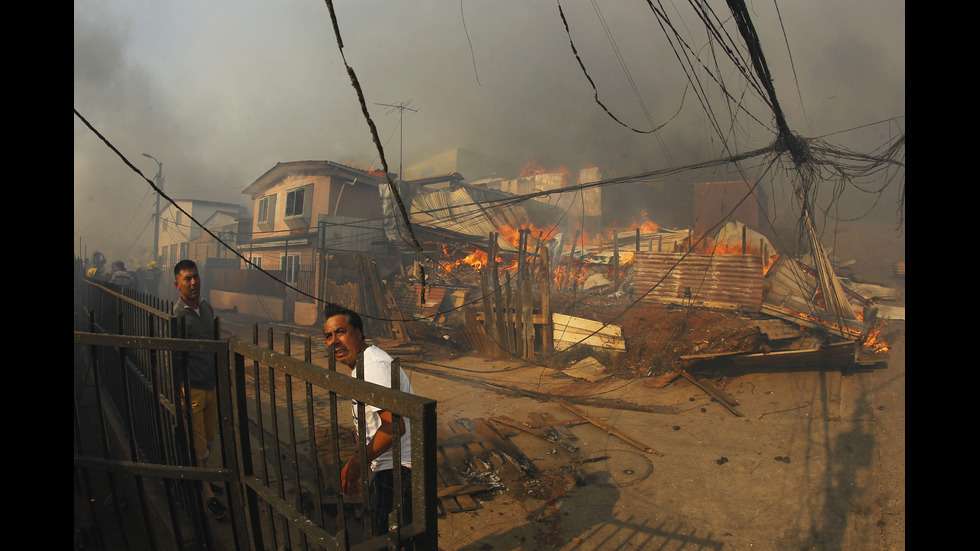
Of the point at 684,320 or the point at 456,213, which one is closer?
the point at 684,320

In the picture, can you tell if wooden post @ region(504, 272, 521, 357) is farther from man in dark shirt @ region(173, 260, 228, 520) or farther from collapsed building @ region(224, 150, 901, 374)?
man in dark shirt @ region(173, 260, 228, 520)

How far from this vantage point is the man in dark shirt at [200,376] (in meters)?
4.02

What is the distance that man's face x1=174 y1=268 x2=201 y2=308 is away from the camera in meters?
4.27

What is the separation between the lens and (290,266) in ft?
75.7

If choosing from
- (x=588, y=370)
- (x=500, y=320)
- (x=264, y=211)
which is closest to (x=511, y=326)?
(x=500, y=320)

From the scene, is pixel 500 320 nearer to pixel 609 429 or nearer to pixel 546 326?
pixel 546 326

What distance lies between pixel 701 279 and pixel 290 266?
1859 centimetres

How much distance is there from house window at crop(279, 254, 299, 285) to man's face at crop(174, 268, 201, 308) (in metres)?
17.5

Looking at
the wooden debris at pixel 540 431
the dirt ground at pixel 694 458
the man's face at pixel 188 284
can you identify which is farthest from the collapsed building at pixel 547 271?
the wooden debris at pixel 540 431

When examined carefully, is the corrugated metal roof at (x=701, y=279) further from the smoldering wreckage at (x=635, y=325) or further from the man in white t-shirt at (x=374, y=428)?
the man in white t-shirt at (x=374, y=428)

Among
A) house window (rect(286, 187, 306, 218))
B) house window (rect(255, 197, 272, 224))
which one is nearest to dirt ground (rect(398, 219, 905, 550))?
house window (rect(286, 187, 306, 218))

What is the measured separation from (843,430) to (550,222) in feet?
80.3

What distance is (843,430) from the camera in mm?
6414
